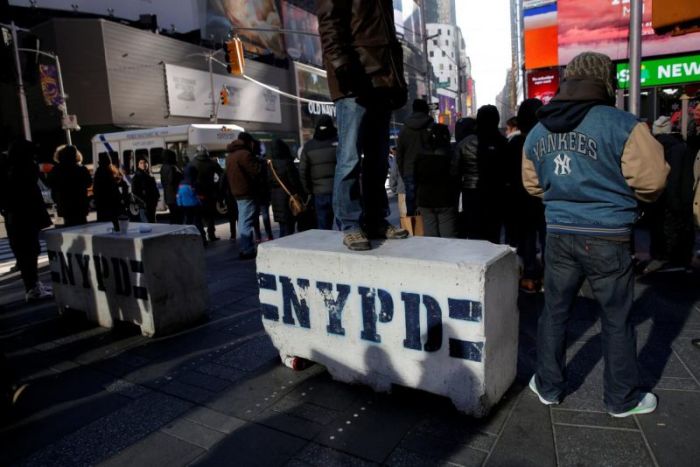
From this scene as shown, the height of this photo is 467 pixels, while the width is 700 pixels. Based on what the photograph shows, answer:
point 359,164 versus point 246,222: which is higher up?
point 359,164

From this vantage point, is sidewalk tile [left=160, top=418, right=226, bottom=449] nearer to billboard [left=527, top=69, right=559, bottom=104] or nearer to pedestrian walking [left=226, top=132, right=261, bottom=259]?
pedestrian walking [left=226, top=132, right=261, bottom=259]

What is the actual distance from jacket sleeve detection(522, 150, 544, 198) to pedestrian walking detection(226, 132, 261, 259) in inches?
210

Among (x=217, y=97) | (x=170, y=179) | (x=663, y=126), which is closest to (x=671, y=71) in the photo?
(x=663, y=126)

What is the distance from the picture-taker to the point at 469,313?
2559 mm

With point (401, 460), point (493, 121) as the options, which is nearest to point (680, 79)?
point (493, 121)

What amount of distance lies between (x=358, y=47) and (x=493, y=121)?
2.40 metres

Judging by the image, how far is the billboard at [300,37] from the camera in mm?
45594

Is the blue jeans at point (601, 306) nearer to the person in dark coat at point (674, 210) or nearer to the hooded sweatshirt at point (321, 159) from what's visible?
the person in dark coat at point (674, 210)

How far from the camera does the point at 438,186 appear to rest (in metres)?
5.43

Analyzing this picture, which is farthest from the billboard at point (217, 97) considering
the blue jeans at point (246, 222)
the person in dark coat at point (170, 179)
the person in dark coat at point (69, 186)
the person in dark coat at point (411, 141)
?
the person in dark coat at point (411, 141)

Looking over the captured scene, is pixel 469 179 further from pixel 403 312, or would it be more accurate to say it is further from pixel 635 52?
pixel 635 52

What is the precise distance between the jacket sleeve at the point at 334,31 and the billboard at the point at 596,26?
14362mm

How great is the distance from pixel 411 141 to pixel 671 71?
10.9 meters

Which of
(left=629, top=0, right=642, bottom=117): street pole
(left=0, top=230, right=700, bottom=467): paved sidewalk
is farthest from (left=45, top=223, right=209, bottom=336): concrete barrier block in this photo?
(left=629, top=0, right=642, bottom=117): street pole
